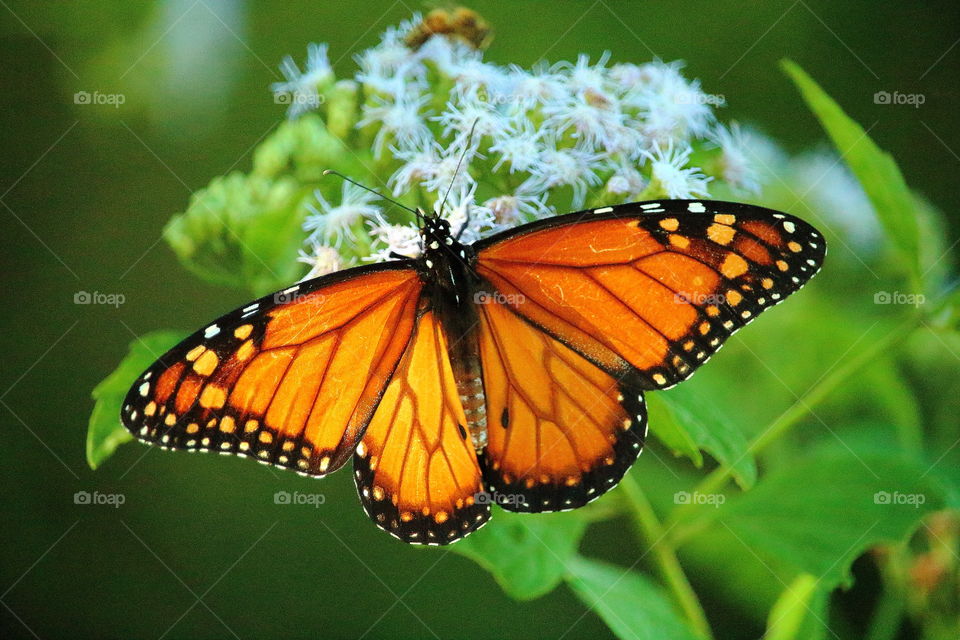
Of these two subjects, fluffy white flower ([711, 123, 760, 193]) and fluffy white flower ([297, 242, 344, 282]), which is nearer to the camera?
fluffy white flower ([297, 242, 344, 282])

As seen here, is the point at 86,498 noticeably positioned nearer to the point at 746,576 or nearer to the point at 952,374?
the point at 746,576

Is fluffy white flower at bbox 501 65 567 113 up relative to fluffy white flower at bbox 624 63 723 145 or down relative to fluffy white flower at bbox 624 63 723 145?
down

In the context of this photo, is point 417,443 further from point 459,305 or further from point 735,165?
point 735,165

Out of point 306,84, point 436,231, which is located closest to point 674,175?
point 436,231

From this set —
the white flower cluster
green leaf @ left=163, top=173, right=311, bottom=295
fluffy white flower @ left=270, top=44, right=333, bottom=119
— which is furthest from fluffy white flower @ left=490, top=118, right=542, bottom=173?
fluffy white flower @ left=270, top=44, right=333, bottom=119

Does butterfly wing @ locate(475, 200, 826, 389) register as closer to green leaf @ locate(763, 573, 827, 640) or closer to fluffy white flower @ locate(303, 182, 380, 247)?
fluffy white flower @ locate(303, 182, 380, 247)

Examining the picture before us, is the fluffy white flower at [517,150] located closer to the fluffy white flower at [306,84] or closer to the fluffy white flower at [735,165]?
the fluffy white flower at [735,165]

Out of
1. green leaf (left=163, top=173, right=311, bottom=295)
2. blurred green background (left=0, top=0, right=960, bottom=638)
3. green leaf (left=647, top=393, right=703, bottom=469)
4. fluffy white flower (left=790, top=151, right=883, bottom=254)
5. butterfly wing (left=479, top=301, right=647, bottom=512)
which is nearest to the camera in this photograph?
green leaf (left=647, top=393, right=703, bottom=469)
